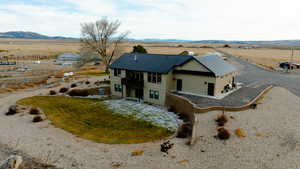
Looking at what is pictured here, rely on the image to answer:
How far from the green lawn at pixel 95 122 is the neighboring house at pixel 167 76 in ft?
19.9

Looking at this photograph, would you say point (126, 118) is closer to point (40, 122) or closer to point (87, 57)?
point (40, 122)

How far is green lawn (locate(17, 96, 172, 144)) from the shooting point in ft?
68.7

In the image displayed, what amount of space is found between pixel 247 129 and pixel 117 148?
472 inches

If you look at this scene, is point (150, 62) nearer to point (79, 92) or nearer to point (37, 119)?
point (79, 92)

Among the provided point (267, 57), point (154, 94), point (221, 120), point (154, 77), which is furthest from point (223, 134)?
point (267, 57)

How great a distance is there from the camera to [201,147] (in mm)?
16922

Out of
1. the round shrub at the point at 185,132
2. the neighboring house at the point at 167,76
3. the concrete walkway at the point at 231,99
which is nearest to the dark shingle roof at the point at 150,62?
the neighboring house at the point at 167,76

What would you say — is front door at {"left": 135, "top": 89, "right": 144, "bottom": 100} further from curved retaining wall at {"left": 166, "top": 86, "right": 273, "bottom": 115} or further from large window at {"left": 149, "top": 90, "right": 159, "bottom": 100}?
curved retaining wall at {"left": 166, "top": 86, "right": 273, "bottom": 115}

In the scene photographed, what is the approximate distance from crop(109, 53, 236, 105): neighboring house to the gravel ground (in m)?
6.70

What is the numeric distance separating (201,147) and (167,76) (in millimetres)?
14478

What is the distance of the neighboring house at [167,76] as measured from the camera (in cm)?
2806

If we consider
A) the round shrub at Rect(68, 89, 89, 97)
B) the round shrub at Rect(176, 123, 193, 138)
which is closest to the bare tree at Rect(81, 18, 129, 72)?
the round shrub at Rect(68, 89, 89, 97)

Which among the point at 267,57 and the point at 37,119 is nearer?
the point at 37,119

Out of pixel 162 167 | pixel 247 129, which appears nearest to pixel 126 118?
pixel 162 167
